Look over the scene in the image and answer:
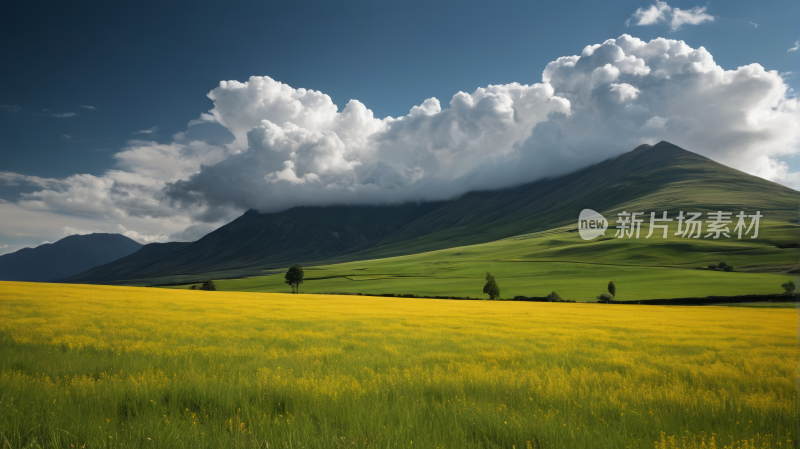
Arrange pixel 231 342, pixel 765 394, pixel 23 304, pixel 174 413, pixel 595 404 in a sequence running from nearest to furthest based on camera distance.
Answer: pixel 174 413 → pixel 595 404 → pixel 765 394 → pixel 231 342 → pixel 23 304

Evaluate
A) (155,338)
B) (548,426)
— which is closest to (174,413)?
(548,426)

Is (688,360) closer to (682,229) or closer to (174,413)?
(174,413)

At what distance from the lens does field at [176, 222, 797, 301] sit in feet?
290

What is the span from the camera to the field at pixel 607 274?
88.4m

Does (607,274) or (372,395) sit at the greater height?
(372,395)

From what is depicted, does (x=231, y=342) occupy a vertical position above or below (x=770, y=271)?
above

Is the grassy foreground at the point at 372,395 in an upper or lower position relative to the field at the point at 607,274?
upper

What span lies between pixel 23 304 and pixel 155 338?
1982cm

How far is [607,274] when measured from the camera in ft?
385

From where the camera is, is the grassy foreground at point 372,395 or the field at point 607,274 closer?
the grassy foreground at point 372,395

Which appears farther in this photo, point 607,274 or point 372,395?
point 607,274

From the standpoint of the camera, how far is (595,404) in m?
7.39

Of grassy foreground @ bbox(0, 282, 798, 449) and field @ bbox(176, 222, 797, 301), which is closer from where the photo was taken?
grassy foreground @ bbox(0, 282, 798, 449)

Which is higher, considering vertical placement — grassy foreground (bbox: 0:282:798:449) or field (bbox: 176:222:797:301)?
grassy foreground (bbox: 0:282:798:449)
